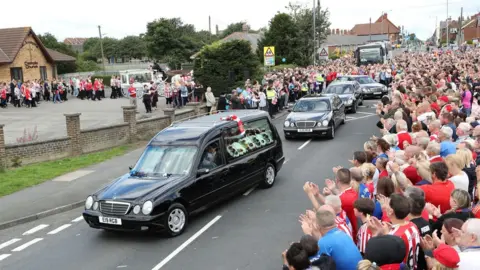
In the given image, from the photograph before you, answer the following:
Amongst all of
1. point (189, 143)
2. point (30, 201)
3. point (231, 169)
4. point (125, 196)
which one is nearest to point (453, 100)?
point (231, 169)

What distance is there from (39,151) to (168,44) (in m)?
56.8

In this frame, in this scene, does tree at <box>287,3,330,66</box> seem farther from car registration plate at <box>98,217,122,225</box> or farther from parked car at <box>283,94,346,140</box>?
car registration plate at <box>98,217,122,225</box>

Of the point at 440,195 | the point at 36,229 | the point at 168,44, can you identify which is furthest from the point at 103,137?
the point at 168,44

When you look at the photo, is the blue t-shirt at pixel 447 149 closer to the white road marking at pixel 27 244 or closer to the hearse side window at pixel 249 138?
the hearse side window at pixel 249 138

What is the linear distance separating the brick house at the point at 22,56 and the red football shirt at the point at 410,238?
40.8 m

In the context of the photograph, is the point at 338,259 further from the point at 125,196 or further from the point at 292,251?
the point at 125,196

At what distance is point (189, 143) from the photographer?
33.9ft

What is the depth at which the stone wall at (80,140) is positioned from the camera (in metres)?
16.2

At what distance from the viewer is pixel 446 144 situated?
8.93 metres

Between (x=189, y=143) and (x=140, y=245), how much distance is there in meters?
2.45

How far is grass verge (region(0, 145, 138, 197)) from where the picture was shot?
13727 mm

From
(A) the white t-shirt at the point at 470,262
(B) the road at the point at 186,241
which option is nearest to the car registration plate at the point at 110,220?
(B) the road at the point at 186,241

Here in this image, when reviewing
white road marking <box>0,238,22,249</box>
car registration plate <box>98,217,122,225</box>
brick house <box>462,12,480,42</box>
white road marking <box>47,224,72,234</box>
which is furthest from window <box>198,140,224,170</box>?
brick house <box>462,12,480,42</box>

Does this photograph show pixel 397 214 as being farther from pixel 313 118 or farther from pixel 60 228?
pixel 313 118
